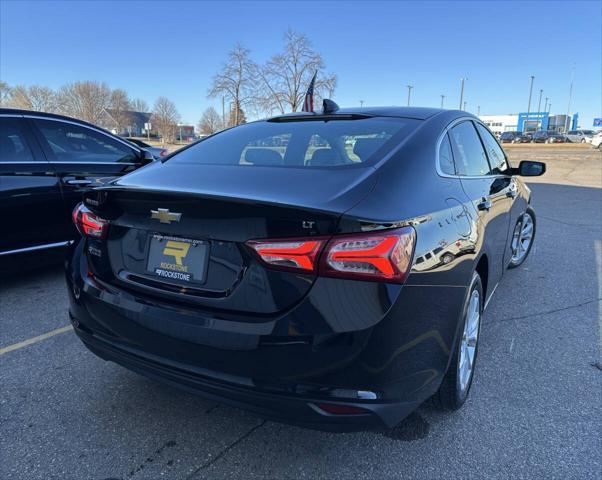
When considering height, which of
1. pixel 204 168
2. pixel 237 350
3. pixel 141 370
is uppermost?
pixel 204 168

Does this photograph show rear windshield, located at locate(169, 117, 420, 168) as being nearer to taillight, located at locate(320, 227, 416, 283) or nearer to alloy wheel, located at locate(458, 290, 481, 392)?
taillight, located at locate(320, 227, 416, 283)

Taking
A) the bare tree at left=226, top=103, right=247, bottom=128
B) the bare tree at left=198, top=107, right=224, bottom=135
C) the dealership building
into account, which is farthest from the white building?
the bare tree at left=226, top=103, right=247, bottom=128

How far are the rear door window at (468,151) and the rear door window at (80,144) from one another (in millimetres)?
3662

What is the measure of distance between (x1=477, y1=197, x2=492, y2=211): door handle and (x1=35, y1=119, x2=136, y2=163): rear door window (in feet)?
12.6

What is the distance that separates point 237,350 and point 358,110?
188 centimetres

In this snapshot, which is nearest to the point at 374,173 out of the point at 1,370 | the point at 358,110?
the point at 358,110

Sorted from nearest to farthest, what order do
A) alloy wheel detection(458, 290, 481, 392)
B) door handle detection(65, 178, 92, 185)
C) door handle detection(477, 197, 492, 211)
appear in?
alloy wheel detection(458, 290, 481, 392), door handle detection(477, 197, 492, 211), door handle detection(65, 178, 92, 185)

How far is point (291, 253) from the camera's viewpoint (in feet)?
5.31

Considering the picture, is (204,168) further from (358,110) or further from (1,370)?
(1,370)

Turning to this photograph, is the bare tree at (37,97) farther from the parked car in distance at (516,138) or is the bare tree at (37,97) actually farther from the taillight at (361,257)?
the taillight at (361,257)

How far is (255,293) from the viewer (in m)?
1.68

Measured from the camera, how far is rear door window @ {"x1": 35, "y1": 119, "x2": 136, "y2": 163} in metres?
4.42

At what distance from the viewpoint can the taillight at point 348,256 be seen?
1583mm

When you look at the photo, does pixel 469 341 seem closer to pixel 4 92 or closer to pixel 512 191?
pixel 512 191
